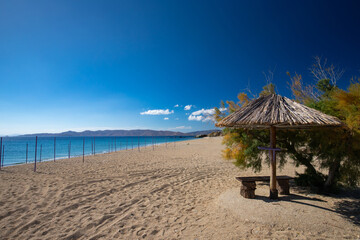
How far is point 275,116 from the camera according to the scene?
418 centimetres

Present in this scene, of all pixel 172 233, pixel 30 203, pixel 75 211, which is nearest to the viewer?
pixel 172 233

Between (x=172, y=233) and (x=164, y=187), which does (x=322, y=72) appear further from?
(x=172, y=233)

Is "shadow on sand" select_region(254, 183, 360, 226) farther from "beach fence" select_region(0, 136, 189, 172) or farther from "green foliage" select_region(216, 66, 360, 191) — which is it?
"beach fence" select_region(0, 136, 189, 172)

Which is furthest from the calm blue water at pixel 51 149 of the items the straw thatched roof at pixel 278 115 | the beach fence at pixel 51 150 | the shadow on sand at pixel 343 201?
the shadow on sand at pixel 343 201

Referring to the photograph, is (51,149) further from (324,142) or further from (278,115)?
(324,142)

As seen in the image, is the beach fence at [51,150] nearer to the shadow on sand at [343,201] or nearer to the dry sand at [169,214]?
the dry sand at [169,214]

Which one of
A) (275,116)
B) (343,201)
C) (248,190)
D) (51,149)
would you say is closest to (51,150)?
(51,149)

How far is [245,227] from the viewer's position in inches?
141

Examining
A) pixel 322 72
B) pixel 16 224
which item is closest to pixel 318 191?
pixel 322 72

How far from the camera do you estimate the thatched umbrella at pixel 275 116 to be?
3929 mm

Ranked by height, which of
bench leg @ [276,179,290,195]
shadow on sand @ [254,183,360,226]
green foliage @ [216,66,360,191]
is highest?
green foliage @ [216,66,360,191]

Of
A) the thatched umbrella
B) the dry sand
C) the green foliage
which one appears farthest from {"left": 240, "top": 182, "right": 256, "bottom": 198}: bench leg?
the green foliage

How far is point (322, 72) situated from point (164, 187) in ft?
27.0

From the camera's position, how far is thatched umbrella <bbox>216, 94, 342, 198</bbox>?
393cm
